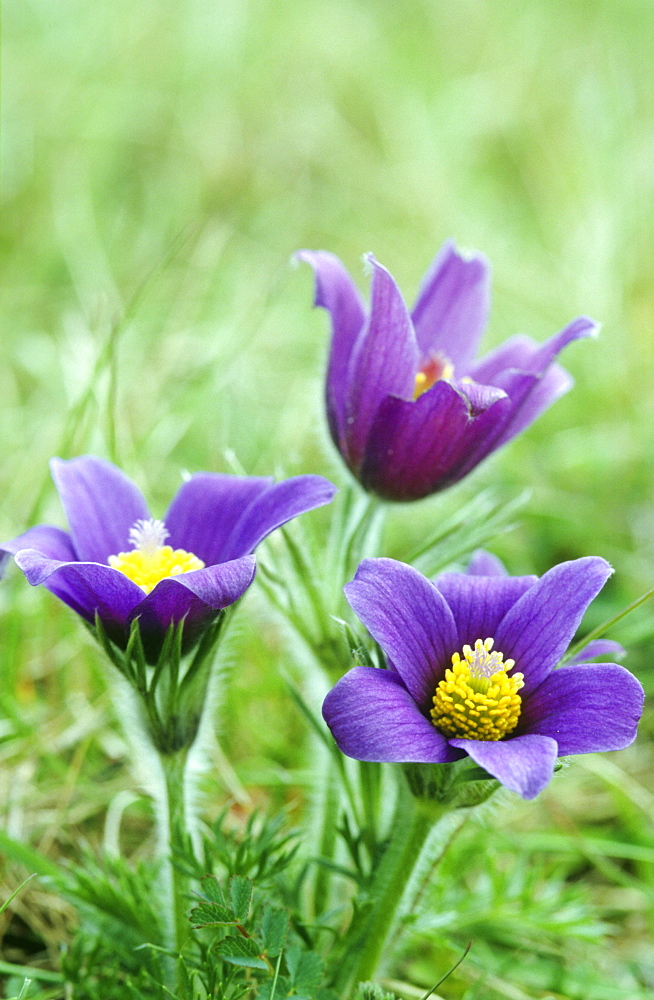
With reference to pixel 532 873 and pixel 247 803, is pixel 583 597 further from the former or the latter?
pixel 247 803

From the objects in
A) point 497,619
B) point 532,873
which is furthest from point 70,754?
point 497,619

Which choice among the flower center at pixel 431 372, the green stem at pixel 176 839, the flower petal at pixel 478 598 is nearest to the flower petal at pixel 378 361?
the flower center at pixel 431 372

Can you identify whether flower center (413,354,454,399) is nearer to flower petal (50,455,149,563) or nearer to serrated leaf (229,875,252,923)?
flower petal (50,455,149,563)

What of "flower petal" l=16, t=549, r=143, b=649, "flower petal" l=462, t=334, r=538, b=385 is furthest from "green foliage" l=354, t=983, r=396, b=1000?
"flower petal" l=462, t=334, r=538, b=385

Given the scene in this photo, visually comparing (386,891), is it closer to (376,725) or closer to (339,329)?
(376,725)

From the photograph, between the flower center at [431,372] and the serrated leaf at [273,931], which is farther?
the flower center at [431,372]

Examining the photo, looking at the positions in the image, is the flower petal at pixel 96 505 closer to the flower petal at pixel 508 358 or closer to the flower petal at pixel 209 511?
the flower petal at pixel 209 511
